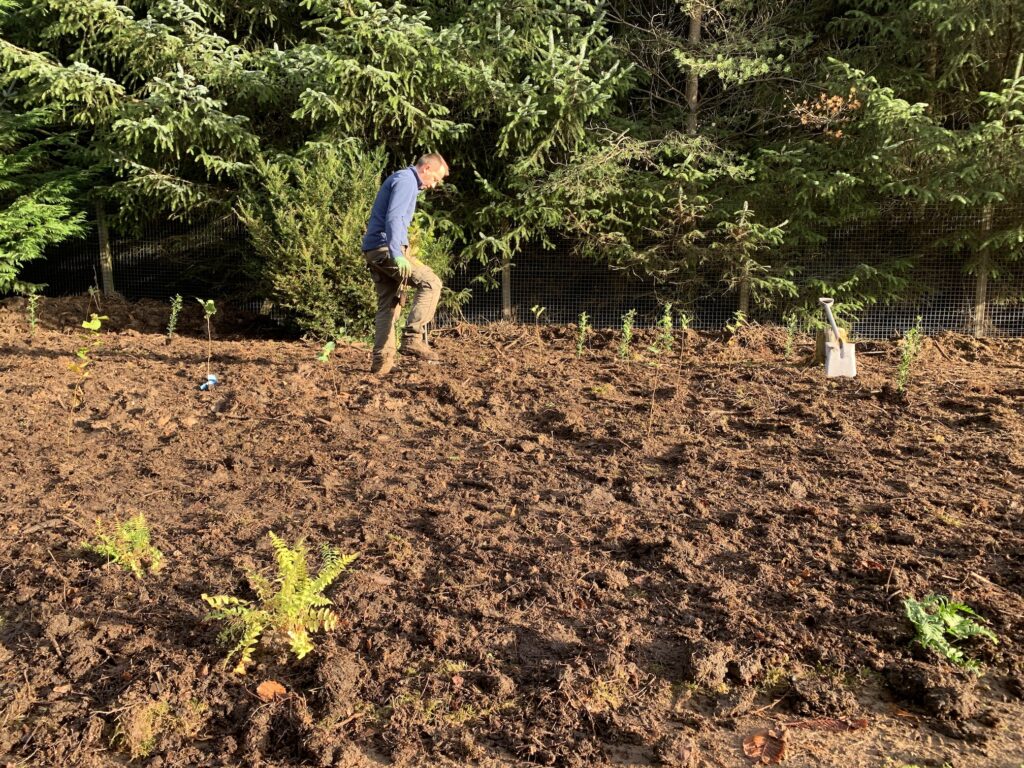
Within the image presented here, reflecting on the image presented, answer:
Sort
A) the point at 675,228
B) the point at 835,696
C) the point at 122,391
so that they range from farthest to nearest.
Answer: the point at 675,228 < the point at 122,391 < the point at 835,696

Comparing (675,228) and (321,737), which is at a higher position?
(675,228)

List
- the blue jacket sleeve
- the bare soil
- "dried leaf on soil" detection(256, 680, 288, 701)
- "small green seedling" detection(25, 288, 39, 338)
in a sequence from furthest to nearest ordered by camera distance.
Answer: "small green seedling" detection(25, 288, 39, 338) → the blue jacket sleeve → "dried leaf on soil" detection(256, 680, 288, 701) → the bare soil

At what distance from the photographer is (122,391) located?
18.2 ft

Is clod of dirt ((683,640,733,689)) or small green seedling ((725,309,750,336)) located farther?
small green seedling ((725,309,750,336))

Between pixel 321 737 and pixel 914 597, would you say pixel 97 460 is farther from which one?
pixel 914 597

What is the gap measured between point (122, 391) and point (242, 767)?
4080 millimetres

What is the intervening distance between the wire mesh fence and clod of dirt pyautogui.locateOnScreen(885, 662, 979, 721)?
7025 mm

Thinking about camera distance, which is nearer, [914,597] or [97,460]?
[914,597]

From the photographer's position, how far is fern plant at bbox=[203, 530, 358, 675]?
2.58m

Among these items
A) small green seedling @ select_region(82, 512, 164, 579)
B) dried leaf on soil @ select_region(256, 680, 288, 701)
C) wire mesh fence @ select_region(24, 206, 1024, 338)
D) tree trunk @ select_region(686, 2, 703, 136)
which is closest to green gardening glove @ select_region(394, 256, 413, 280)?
small green seedling @ select_region(82, 512, 164, 579)

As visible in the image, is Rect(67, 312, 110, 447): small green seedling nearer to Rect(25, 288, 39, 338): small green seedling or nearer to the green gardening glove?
Rect(25, 288, 39, 338): small green seedling

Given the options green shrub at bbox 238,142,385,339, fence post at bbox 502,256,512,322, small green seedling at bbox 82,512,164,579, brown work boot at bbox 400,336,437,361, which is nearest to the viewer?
small green seedling at bbox 82,512,164,579

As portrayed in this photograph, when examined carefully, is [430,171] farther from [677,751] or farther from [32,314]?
[677,751]

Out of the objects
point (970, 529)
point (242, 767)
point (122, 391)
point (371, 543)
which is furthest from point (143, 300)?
point (970, 529)
